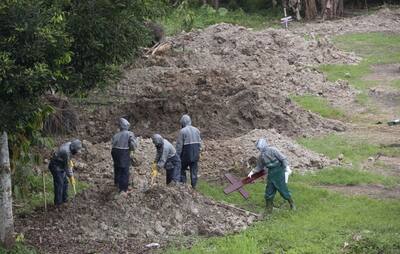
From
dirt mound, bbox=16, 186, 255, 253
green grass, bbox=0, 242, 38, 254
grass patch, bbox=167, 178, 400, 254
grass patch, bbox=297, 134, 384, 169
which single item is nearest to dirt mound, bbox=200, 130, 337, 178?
grass patch, bbox=297, 134, 384, 169

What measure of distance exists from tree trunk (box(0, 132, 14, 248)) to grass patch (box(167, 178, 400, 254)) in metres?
2.71

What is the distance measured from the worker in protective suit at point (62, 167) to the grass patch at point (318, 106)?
439 inches

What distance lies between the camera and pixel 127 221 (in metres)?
13.4

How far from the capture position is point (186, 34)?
3362 centimetres

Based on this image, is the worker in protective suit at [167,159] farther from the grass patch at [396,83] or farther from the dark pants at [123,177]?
the grass patch at [396,83]

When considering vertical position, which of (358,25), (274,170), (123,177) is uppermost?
(358,25)

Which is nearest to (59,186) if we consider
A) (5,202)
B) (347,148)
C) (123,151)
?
(123,151)

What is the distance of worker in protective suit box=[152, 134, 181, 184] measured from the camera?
49.0ft

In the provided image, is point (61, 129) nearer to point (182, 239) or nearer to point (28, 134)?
point (28, 134)

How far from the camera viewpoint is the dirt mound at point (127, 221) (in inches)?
507

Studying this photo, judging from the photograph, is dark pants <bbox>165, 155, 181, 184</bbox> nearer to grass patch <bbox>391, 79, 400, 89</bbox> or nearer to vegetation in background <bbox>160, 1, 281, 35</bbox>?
grass patch <bbox>391, 79, 400, 89</bbox>

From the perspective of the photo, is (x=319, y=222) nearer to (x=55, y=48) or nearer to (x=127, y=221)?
(x=127, y=221)

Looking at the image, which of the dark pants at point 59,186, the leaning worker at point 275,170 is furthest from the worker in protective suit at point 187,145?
the dark pants at point 59,186

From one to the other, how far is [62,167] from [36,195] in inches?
63.3
